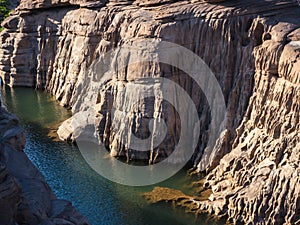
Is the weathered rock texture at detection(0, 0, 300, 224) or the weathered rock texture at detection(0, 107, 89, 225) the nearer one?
the weathered rock texture at detection(0, 107, 89, 225)

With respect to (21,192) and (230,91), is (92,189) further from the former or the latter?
(21,192)

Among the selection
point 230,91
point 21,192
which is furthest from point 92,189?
point 21,192

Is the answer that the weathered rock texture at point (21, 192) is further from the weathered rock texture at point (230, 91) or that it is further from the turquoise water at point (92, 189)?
the weathered rock texture at point (230, 91)

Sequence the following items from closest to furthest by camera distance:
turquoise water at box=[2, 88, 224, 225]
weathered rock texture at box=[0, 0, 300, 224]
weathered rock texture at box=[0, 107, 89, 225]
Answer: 1. weathered rock texture at box=[0, 107, 89, 225]
2. weathered rock texture at box=[0, 0, 300, 224]
3. turquoise water at box=[2, 88, 224, 225]

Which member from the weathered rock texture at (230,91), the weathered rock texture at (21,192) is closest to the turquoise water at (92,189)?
the weathered rock texture at (230,91)

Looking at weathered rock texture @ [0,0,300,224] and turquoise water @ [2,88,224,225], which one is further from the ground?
weathered rock texture @ [0,0,300,224]

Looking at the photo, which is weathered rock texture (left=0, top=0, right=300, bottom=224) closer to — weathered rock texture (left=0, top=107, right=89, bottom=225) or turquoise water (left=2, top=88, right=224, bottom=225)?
turquoise water (left=2, top=88, right=224, bottom=225)

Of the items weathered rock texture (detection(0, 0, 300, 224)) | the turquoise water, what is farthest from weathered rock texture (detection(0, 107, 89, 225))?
weathered rock texture (detection(0, 0, 300, 224))
